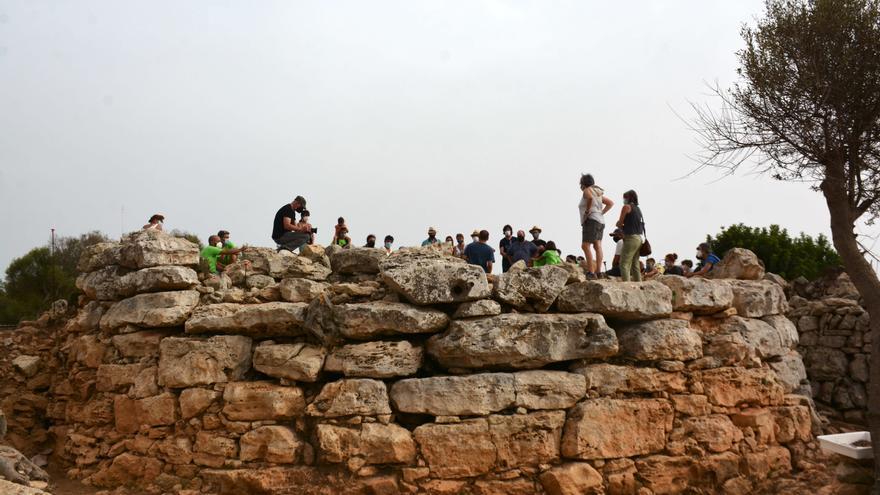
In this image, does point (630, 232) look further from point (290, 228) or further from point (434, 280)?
point (290, 228)

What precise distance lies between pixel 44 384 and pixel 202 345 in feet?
11.3

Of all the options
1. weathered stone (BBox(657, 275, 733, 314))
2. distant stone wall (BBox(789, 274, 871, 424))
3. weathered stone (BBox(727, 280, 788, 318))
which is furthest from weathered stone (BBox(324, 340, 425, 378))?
distant stone wall (BBox(789, 274, 871, 424))

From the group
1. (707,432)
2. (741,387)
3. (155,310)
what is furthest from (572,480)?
(155,310)

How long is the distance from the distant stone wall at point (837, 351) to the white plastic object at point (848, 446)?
15.7ft

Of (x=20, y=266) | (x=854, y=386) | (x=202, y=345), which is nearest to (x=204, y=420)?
(x=202, y=345)

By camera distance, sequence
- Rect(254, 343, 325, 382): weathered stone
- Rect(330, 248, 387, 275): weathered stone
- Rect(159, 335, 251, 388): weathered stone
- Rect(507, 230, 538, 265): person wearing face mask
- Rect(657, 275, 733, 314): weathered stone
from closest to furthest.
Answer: Rect(254, 343, 325, 382): weathered stone < Rect(159, 335, 251, 388): weathered stone < Rect(657, 275, 733, 314): weathered stone < Rect(330, 248, 387, 275): weathered stone < Rect(507, 230, 538, 265): person wearing face mask

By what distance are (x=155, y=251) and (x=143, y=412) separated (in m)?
1.94

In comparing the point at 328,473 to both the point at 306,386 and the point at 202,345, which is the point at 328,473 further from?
the point at 202,345

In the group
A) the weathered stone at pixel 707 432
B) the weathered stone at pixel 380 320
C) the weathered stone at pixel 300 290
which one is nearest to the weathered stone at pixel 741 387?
the weathered stone at pixel 707 432

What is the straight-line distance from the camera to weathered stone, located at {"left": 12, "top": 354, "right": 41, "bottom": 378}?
10219mm

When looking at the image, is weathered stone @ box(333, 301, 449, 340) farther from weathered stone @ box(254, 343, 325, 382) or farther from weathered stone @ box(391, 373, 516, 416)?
weathered stone @ box(391, 373, 516, 416)

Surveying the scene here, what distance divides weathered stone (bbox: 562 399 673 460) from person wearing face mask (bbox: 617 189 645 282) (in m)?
2.00

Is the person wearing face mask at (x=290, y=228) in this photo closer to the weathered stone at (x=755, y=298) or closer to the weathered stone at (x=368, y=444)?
the weathered stone at (x=368, y=444)

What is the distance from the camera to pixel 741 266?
10219 mm
